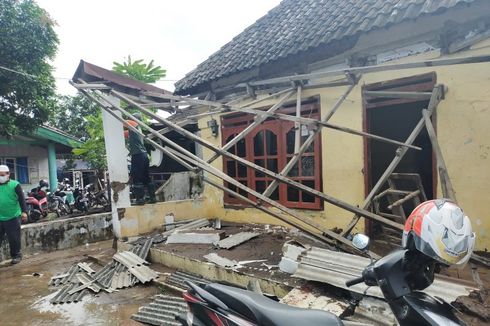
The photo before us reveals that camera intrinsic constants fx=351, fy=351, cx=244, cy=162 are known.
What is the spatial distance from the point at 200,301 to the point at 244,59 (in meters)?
5.48

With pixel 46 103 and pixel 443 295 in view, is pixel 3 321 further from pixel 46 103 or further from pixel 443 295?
pixel 46 103

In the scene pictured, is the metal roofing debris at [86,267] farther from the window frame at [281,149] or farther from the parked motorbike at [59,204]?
the parked motorbike at [59,204]

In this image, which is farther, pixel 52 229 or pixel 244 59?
pixel 52 229

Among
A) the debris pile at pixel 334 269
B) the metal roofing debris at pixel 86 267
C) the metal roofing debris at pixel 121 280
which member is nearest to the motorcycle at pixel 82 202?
the metal roofing debris at pixel 86 267

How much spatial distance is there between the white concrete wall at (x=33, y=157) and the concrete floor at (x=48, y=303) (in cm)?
880

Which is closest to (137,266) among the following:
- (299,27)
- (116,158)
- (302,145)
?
(116,158)

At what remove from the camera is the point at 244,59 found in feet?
22.6

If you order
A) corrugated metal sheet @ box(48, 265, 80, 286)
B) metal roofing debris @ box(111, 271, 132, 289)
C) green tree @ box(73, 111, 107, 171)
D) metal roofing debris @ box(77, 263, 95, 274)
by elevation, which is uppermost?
green tree @ box(73, 111, 107, 171)

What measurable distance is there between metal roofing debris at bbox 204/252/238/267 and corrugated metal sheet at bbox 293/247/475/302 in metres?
1.19

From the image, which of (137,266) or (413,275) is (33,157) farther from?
(413,275)

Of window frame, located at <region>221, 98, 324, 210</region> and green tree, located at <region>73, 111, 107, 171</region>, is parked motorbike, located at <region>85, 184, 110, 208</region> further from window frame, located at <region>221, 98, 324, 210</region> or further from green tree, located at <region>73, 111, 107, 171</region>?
window frame, located at <region>221, 98, 324, 210</region>

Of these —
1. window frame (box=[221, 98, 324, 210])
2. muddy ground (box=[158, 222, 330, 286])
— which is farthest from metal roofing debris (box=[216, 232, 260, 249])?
window frame (box=[221, 98, 324, 210])

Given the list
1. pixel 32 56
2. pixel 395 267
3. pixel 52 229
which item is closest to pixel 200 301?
pixel 395 267

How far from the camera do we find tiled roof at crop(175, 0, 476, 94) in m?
4.64
